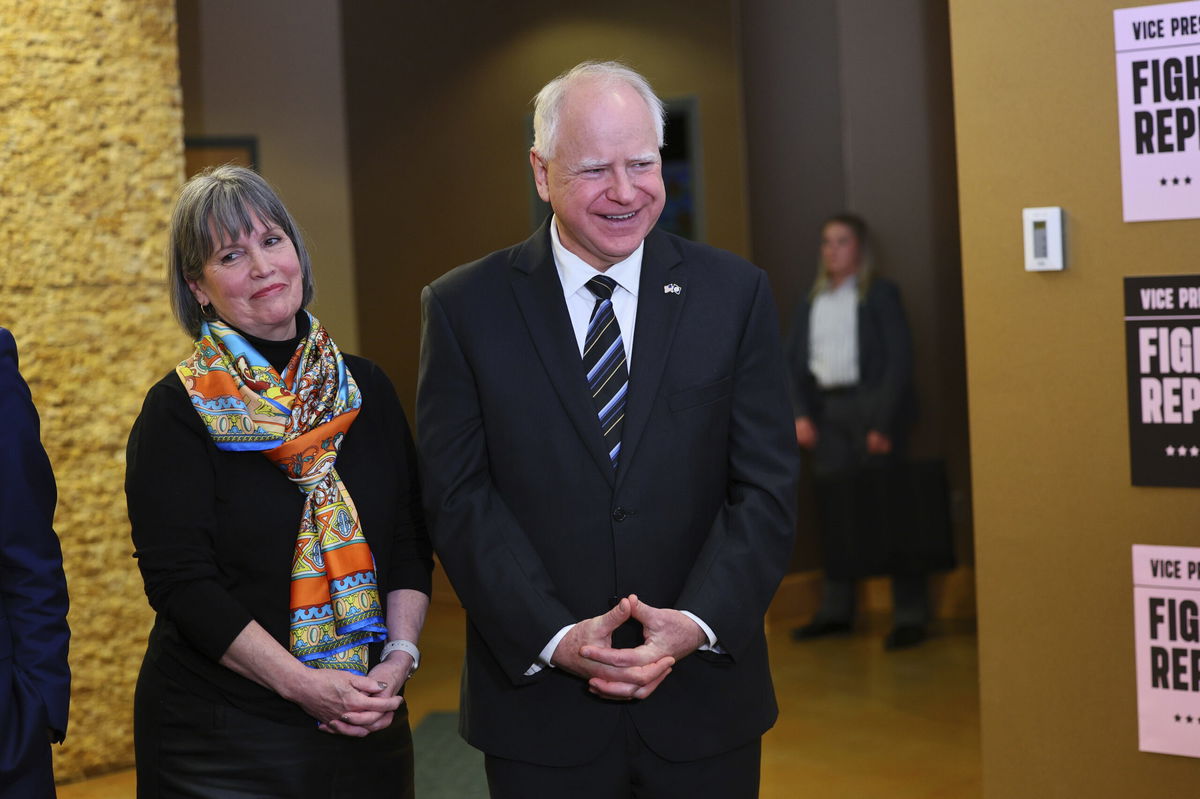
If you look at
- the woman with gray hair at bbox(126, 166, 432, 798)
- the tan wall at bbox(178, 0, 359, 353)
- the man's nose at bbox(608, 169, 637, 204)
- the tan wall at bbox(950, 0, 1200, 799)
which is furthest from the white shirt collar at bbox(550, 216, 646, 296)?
the tan wall at bbox(178, 0, 359, 353)

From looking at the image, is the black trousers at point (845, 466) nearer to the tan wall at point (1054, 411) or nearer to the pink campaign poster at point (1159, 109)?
the tan wall at point (1054, 411)

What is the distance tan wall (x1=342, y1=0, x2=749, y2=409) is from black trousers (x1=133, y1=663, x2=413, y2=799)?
5.40 metres

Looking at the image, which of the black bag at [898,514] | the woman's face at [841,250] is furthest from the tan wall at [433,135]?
the black bag at [898,514]

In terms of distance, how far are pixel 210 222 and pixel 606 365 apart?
675mm

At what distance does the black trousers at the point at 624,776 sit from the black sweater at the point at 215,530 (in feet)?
1.14

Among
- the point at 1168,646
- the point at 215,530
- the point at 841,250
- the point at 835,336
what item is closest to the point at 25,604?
the point at 215,530

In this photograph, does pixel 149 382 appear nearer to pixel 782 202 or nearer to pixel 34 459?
pixel 34 459

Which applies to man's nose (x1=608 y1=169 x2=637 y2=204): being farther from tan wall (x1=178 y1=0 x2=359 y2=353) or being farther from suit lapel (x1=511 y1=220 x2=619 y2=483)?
tan wall (x1=178 y1=0 x2=359 y2=353)

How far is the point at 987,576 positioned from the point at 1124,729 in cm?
46

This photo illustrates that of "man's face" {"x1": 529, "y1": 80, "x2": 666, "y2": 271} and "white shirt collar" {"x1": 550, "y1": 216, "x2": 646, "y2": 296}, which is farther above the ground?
"man's face" {"x1": 529, "y1": 80, "x2": 666, "y2": 271}

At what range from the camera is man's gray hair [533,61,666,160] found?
206 centimetres

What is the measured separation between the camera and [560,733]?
2.08 m

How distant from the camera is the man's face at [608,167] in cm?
203

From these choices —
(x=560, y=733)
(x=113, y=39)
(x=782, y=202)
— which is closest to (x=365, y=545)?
(x=560, y=733)
